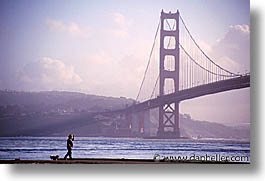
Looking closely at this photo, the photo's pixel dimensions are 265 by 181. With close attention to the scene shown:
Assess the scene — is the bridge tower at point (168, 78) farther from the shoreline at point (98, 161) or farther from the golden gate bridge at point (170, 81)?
the shoreline at point (98, 161)

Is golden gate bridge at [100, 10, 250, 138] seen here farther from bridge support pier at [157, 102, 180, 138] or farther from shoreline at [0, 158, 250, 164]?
shoreline at [0, 158, 250, 164]

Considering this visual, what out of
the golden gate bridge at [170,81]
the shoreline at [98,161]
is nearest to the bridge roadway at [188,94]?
the golden gate bridge at [170,81]

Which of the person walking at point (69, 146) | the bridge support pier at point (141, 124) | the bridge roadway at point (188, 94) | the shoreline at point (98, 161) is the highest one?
the bridge roadway at point (188, 94)

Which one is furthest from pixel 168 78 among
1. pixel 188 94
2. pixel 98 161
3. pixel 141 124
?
pixel 98 161

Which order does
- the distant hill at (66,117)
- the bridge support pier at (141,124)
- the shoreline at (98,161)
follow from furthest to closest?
the bridge support pier at (141,124)
the distant hill at (66,117)
the shoreline at (98,161)

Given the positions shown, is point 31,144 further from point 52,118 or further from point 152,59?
point 152,59

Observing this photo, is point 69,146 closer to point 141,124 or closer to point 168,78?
point 141,124

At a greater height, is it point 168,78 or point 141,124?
point 168,78
